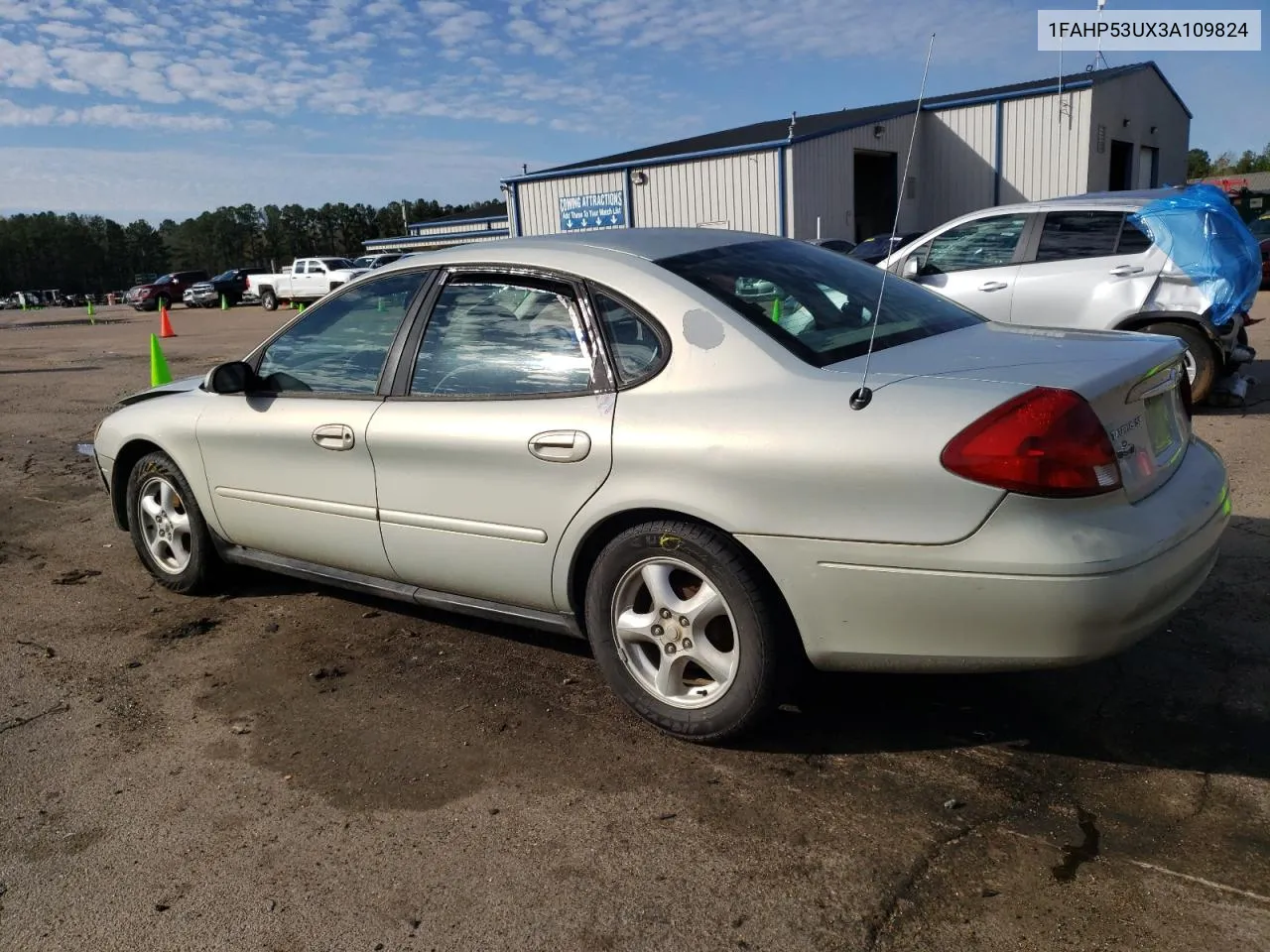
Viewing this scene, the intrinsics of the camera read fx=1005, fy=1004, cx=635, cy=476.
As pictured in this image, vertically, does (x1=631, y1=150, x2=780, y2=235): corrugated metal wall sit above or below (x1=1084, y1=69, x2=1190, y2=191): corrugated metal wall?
below

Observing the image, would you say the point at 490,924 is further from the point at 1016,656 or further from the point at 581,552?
the point at 1016,656

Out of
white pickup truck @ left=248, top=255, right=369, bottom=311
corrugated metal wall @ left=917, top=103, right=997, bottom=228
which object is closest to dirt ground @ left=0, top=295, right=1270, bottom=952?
corrugated metal wall @ left=917, top=103, right=997, bottom=228

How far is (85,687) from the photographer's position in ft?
13.0

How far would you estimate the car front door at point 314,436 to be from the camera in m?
3.92

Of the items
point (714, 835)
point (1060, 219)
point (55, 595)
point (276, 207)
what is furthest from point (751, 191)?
point (276, 207)

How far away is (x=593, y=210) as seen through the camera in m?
28.6

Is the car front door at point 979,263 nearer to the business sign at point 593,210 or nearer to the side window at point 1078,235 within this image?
the side window at point 1078,235

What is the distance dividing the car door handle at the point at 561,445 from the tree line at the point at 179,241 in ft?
359

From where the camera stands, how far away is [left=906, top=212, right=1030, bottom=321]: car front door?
8.30 metres

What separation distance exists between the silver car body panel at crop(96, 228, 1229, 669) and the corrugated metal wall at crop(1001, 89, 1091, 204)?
969 inches

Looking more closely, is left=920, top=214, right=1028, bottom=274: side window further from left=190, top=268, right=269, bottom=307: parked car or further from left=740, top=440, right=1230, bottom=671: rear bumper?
left=190, top=268, right=269, bottom=307: parked car

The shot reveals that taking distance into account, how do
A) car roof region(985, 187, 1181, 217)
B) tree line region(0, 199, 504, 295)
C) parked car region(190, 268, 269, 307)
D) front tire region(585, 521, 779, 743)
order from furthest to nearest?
tree line region(0, 199, 504, 295), parked car region(190, 268, 269, 307), car roof region(985, 187, 1181, 217), front tire region(585, 521, 779, 743)

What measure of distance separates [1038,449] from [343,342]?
278 centimetres

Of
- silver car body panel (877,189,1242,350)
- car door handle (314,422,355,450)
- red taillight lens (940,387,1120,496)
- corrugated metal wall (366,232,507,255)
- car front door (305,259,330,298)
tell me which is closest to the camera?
red taillight lens (940,387,1120,496)
